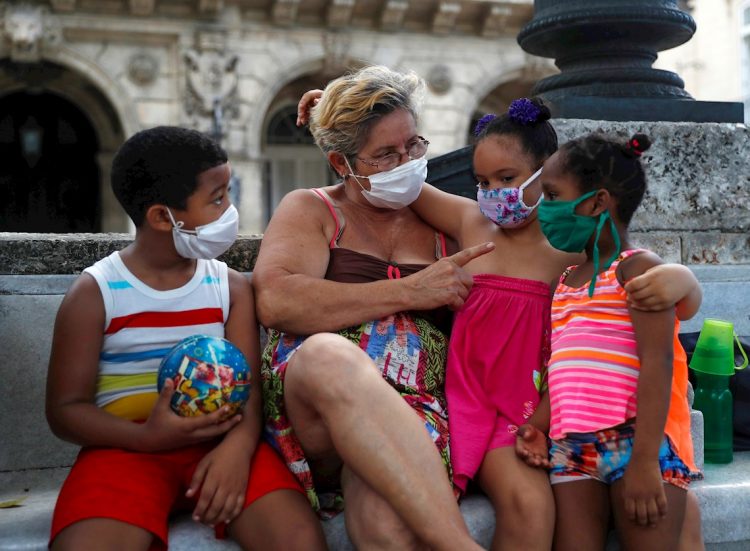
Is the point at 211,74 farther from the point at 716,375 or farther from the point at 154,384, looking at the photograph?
the point at 154,384

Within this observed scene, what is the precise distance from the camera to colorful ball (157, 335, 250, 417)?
230 cm

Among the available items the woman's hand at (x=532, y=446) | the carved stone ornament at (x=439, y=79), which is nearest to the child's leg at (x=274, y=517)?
the woman's hand at (x=532, y=446)

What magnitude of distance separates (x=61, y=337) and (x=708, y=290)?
2491 millimetres

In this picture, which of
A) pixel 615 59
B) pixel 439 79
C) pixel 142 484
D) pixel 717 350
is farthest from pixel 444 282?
pixel 439 79

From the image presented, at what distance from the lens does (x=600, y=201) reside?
2.42 meters

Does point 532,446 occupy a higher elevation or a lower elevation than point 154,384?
lower

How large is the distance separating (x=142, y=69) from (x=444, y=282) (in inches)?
470

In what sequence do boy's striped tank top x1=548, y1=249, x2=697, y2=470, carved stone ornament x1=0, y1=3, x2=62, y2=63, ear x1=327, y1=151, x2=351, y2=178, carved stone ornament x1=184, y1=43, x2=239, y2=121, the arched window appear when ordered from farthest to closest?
the arched window < carved stone ornament x1=184, y1=43, x2=239, y2=121 < carved stone ornament x1=0, y1=3, x2=62, y2=63 < ear x1=327, y1=151, x2=351, y2=178 < boy's striped tank top x1=548, y1=249, x2=697, y2=470

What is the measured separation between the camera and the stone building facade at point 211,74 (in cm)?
1351

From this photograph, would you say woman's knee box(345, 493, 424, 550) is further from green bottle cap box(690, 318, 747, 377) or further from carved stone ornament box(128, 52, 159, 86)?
carved stone ornament box(128, 52, 159, 86)

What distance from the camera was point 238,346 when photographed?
101 inches

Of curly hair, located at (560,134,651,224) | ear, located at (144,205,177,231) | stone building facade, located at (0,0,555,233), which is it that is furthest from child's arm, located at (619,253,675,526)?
stone building facade, located at (0,0,555,233)

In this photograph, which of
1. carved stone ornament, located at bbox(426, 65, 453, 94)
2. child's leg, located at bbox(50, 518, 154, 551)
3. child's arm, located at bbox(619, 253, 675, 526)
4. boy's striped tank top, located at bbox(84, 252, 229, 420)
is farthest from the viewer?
carved stone ornament, located at bbox(426, 65, 453, 94)

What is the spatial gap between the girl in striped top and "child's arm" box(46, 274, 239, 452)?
2.87 ft
